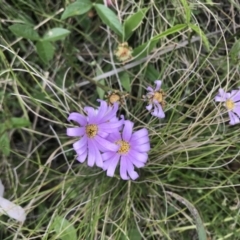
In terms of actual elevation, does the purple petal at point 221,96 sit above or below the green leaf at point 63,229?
above

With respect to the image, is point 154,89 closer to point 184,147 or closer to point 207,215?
point 184,147

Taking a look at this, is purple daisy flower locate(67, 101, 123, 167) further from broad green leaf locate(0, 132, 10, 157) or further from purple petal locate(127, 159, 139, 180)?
broad green leaf locate(0, 132, 10, 157)

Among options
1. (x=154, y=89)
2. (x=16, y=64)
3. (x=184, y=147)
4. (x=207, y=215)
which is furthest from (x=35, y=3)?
(x=207, y=215)

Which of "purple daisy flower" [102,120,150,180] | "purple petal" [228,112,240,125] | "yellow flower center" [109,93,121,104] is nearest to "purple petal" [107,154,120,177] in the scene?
"purple daisy flower" [102,120,150,180]

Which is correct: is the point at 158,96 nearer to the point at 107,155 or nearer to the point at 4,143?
the point at 107,155

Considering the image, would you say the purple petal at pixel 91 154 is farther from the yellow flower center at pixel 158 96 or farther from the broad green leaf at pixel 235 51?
the broad green leaf at pixel 235 51

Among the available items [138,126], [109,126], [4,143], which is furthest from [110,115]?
[4,143]

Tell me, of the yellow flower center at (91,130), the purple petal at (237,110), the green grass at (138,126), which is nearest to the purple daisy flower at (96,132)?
the yellow flower center at (91,130)
